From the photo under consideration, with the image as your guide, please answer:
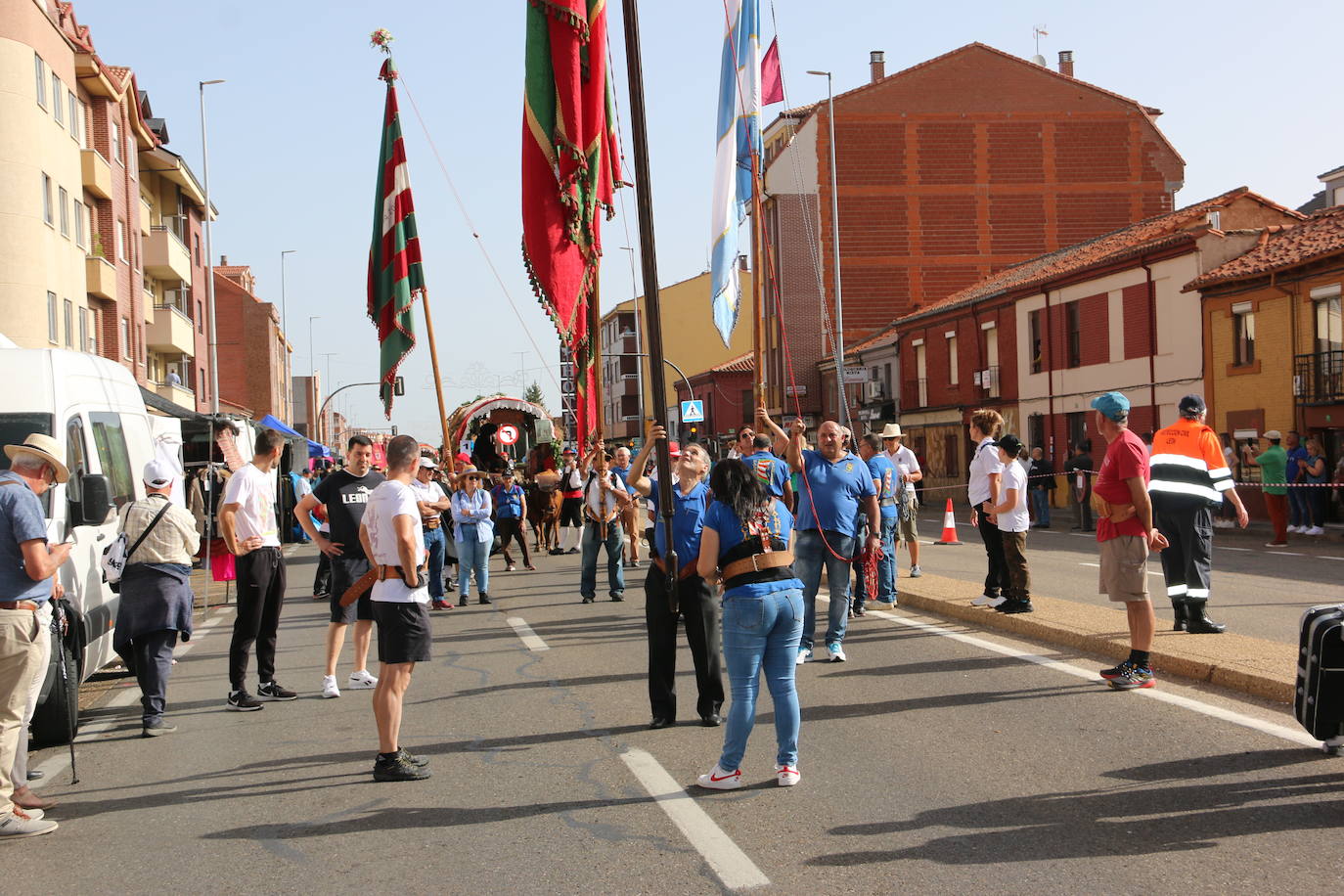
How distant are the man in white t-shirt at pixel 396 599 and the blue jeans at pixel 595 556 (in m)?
7.76

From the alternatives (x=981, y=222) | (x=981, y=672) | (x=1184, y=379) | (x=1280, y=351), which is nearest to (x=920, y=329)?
(x=981, y=222)

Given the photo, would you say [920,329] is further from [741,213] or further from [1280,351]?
[741,213]

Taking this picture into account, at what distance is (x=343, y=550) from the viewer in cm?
929

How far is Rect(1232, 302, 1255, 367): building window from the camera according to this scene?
28562mm

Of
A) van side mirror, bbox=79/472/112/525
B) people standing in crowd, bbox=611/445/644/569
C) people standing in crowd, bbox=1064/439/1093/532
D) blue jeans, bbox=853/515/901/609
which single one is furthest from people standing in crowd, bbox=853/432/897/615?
people standing in crowd, bbox=1064/439/1093/532

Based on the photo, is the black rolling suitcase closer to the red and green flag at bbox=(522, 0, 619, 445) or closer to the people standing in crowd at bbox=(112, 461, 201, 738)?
the red and green flag at bbox=(522, 0, 619, 445)

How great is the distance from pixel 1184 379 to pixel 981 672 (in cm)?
2488

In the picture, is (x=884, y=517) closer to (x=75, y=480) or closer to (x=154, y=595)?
(x=154, y=595)

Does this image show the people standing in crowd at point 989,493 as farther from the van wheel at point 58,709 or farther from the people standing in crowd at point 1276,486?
the people standing in crowd at point 1276,486

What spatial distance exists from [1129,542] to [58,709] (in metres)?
6.74

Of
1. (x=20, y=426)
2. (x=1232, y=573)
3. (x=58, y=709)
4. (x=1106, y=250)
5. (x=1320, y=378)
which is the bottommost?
(x=1232, y=573)

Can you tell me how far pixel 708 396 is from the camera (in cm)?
7444

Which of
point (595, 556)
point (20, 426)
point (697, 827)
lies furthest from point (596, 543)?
point (697, 827)

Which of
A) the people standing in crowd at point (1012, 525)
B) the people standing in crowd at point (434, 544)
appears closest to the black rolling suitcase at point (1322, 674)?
the people standing in crowd at point (1012, 525)
